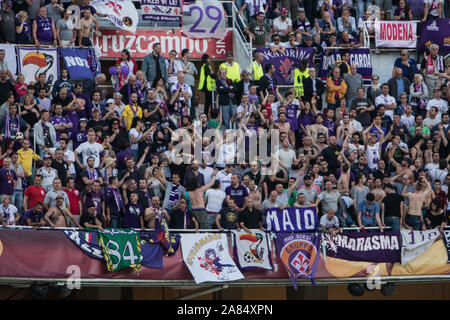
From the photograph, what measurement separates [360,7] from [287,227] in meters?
9.24

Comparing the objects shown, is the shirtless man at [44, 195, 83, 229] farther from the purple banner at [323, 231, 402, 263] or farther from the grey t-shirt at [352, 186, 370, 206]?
the grey t-shirt at [352, 186, 370, 206]

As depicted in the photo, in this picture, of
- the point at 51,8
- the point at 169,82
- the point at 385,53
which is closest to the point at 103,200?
the point at 169,82

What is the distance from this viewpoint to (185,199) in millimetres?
21969

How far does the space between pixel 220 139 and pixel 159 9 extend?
510cm

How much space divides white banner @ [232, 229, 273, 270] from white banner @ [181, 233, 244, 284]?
0.63 ft

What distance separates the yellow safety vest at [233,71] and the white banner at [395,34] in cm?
452

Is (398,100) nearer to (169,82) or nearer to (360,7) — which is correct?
(360,7)

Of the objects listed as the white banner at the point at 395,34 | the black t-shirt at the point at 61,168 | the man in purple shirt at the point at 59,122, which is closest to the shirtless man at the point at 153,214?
the black t-shirt at the point at 61,168

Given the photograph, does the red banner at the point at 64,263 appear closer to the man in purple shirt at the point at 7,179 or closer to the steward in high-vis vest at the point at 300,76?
the man in purple shirt at the point at 7,179

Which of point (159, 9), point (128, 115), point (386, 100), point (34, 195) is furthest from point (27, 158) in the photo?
point (386, 100)

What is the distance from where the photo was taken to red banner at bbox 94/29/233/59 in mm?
27312

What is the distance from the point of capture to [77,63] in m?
25.7

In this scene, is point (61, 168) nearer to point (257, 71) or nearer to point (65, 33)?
point (65, 33)

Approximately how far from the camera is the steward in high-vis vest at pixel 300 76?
85.9ft
